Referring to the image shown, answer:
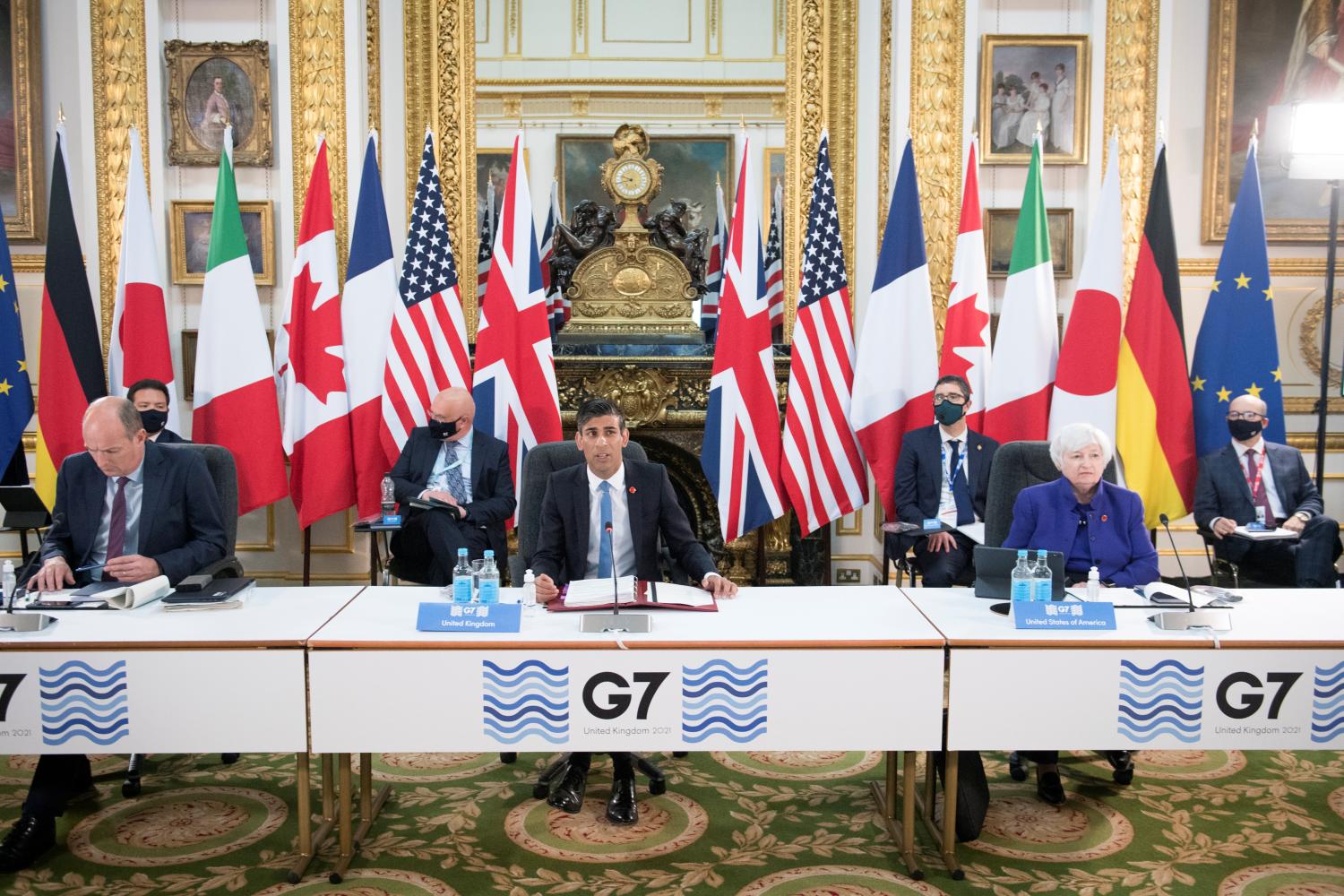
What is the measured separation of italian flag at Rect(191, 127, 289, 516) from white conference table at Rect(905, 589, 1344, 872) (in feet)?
12.9

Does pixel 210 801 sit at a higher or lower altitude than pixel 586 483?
lower

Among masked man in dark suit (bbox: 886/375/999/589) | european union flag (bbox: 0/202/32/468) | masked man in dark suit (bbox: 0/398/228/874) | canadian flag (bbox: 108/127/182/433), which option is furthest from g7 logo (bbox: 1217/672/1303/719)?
european union flag (bbox: 0/202/32/468)

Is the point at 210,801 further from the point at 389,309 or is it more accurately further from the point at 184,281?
the point at 184,281

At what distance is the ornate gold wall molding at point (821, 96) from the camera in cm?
593

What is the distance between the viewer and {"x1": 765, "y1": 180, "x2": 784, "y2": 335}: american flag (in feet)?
20.2

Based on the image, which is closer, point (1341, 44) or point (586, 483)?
point (586, 483)

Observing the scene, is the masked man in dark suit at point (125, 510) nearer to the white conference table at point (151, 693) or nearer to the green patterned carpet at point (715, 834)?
the green patterned carpet at point (715, 834)

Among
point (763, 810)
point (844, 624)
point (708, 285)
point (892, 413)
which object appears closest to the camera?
point (844, 624)

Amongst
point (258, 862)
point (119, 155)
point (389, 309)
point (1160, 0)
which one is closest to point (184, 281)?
point (119, 155)

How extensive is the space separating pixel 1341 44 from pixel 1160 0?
1.03 metres

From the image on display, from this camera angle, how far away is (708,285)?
20.1 ft

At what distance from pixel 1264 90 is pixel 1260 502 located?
2448 mm

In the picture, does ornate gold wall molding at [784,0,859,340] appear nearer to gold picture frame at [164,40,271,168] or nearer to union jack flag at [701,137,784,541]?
union jack flag at [701,137,784,541]

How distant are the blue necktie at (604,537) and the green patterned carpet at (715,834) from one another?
726 millimetres
